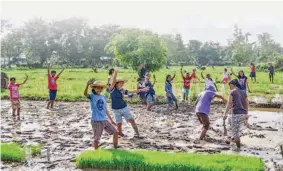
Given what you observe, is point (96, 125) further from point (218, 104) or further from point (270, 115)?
point (218, 104)

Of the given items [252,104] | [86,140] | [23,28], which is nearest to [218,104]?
[252,104]

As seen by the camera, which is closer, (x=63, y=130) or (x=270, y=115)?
(x=63, y=130)

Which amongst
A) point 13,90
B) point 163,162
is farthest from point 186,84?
point 163,162

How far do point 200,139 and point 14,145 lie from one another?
4721 mm

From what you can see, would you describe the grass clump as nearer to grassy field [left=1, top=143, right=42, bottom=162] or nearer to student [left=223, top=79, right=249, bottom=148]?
grassy field [left=1, top=143, right=42, bottom=162]

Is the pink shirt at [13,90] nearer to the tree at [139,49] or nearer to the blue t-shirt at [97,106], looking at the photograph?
the blue t-shirt at [97,106]

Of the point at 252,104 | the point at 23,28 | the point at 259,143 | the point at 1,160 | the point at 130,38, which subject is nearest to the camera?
the point at 1,160

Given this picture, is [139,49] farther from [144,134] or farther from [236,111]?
[236,111]

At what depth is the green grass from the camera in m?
7.36

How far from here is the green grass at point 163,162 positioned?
7.36 m

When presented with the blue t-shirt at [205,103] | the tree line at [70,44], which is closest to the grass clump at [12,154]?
the blue t-shirt at [205,103]

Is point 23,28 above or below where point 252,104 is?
above

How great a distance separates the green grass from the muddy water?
0.50 meters

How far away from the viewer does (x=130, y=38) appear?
23.0m
